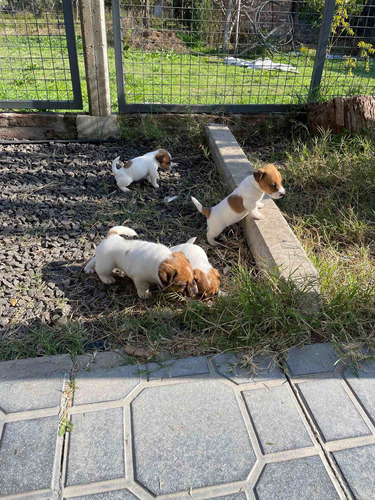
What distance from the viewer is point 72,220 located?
3787mm

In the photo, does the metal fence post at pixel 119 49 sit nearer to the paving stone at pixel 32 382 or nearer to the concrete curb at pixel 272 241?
the concrete curb at pixel 272 241

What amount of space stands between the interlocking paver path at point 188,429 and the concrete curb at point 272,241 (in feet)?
1.75

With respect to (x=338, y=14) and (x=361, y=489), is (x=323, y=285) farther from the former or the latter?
(x=338, y=14)

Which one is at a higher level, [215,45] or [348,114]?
[215,45]

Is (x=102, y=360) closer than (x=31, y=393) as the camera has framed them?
No

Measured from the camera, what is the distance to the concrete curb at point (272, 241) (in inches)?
105

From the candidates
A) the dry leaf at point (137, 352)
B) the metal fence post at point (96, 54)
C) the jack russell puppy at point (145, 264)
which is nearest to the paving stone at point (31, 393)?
the dry leaf at point (137, 352)

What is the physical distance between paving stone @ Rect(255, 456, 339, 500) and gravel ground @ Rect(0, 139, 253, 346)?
1.42 meters

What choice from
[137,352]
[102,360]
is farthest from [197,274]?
[102,360]

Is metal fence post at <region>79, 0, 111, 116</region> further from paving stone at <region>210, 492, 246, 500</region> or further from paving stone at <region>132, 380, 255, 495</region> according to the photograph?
paving stone at <region>210, 492, 246, 500</region>

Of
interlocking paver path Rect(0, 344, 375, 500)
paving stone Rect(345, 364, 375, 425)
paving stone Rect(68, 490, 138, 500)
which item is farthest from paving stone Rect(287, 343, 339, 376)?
paving stone Rect(68, 490, 138, 500)

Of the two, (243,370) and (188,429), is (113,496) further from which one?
(243,370)

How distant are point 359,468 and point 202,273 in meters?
1.42

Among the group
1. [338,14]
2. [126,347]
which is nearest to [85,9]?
[338,14]
